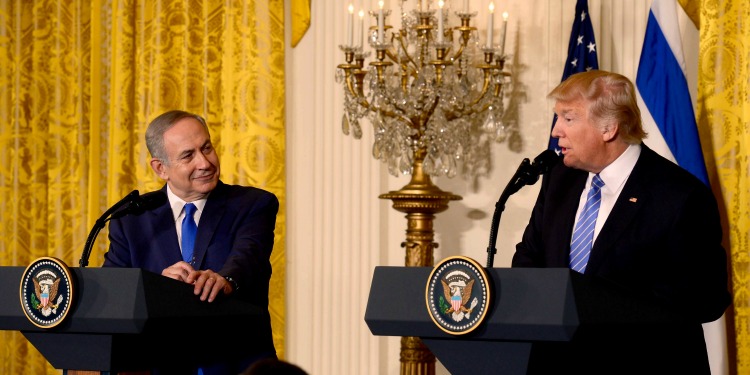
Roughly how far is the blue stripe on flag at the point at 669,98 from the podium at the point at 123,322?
250 centimetres

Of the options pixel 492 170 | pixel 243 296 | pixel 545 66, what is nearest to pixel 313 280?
Answer: pixel 492 170

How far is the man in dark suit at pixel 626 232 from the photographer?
2.83m

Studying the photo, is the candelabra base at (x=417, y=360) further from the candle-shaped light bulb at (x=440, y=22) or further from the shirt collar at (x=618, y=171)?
the shirt collar at (x=618, y=171)

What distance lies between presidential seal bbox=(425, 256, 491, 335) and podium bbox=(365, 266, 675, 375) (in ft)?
0.07

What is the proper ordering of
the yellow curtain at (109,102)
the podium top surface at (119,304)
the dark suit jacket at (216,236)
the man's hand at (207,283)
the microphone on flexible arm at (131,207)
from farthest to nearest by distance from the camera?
the yellow curtain at (109,102)
the dark suit jacket at (216,236)
the microphone on flexible arm at (131,207)
the man's hand at (207,283)
the podium top surface at (119,304)

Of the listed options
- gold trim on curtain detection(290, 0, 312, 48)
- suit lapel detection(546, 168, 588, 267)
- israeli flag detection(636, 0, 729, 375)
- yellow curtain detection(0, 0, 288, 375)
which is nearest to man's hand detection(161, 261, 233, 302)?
suit lapel detection(546, 168, 588, 267)

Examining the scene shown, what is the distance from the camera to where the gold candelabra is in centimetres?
492

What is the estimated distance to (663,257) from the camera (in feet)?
9.96

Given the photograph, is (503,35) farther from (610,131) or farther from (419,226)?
(610,131)

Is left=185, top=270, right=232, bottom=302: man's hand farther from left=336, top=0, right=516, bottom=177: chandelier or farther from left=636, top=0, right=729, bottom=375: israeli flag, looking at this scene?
left=636, top=0, right=729, bottom=375: israeli flag

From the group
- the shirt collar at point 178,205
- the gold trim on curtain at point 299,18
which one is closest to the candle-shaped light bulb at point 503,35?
the gold trim on curtain at point 299,18

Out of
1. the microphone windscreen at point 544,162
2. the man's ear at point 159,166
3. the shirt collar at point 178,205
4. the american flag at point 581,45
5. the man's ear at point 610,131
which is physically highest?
the american flag at point 581,45

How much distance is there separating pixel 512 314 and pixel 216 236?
4.14 ft

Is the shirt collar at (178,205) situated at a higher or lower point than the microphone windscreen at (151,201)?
lower
